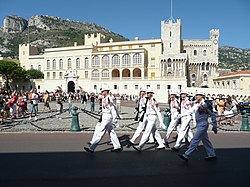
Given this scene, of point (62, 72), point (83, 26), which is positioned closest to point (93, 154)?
point (62, 72)

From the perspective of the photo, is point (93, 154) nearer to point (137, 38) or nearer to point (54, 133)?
point (54, 133)

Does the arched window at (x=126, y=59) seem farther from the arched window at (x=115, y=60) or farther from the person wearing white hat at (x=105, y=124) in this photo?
the person wearing white hat at (x=105, y=124)

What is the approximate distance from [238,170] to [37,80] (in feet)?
229

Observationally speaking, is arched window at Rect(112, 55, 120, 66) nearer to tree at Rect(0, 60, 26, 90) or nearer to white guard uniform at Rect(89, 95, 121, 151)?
tree at Rect(0, 60, 26, 90)

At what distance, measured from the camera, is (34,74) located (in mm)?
74938

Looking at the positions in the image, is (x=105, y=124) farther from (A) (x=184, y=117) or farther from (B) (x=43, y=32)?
(B) (x=43, y=32)

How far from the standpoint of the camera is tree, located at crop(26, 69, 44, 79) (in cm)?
7381

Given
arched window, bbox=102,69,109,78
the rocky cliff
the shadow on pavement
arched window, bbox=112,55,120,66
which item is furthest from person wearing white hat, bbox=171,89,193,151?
the rocky cliff

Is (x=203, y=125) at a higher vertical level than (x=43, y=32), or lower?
lower

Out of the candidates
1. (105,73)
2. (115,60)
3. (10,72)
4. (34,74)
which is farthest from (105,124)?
(34,74)

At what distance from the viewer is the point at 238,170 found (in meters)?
5.96

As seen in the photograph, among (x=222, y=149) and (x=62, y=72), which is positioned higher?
(x=62, y=72)

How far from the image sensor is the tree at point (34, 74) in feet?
242

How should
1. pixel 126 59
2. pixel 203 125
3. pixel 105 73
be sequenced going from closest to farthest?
pixel 203 125
pixel 126 59
pixel 105 73
